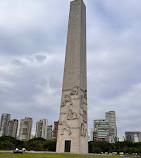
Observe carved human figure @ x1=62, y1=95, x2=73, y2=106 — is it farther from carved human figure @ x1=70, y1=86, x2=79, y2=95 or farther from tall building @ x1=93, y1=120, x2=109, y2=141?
tall building @ x1=93, y1=120, x2=109, y2=141

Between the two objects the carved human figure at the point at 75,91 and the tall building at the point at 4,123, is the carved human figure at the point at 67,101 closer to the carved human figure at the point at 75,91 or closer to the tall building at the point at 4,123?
the carved human figure at the point at 75,91

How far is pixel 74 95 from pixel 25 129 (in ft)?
242

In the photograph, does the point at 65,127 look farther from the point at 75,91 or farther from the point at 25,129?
the point at 25,129

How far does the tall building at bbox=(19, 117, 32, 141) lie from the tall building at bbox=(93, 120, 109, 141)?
35.9 meters

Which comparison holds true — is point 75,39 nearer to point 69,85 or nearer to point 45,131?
point 69,85

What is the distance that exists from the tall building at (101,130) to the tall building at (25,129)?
118ft

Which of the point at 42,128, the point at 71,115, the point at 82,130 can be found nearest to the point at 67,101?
the point at 71,115

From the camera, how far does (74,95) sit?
25.2 m

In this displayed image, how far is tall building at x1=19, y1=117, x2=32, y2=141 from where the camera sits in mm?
91812

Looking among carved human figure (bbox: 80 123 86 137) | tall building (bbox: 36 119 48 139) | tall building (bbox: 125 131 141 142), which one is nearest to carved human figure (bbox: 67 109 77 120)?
carved human figure (bbox: 80 123 86 137)

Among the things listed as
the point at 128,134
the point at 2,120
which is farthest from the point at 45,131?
the point at 128,134

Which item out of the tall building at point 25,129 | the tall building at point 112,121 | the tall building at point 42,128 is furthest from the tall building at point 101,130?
the tall building at point 25,129

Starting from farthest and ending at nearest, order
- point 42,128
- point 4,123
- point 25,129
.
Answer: point 42,128 → point 4,123 → point 25,129

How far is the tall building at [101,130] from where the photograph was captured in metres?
101
